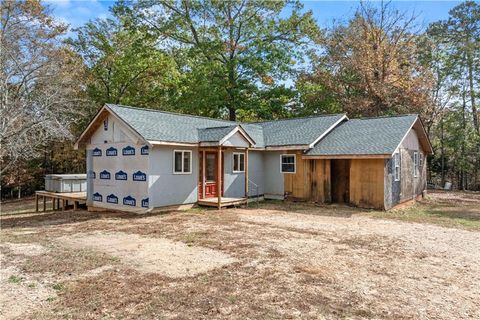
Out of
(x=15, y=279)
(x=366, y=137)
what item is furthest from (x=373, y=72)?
(x=15, y=279)

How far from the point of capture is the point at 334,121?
17.2 m

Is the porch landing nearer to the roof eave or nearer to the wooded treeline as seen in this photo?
the roof eave

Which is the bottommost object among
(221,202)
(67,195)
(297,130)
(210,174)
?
(221,202)

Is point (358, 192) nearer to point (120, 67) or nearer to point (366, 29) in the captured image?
point (366, 29)

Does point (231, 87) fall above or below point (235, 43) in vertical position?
below

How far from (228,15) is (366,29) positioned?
11119 millimetres

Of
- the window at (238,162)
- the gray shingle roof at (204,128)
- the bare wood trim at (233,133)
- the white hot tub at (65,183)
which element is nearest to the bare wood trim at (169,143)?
the gray shingle roof at (204,128)

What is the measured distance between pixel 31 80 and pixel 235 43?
50.9 ft

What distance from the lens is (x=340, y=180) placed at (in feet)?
51.9

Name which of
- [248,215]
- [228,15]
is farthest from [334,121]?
[228,15]

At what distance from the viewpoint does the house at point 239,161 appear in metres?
12.8

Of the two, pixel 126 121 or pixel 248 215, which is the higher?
pixel 126 121

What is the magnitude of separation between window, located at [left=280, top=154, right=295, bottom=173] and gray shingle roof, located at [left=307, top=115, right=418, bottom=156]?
116 cm

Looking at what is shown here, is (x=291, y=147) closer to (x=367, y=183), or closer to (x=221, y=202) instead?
(x=367, y=183)
